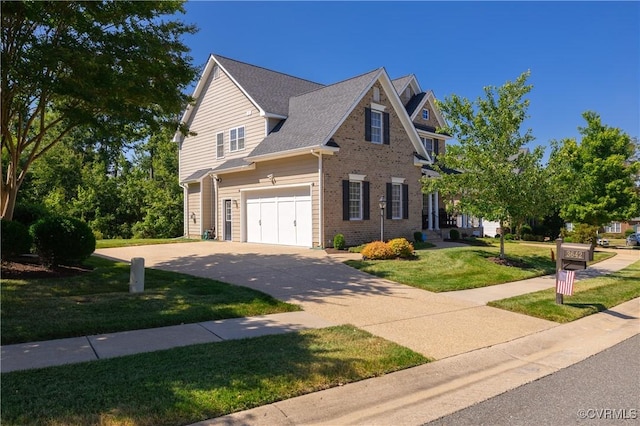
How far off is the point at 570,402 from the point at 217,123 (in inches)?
884

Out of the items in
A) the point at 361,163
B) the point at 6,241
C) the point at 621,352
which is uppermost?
the point at 361,163

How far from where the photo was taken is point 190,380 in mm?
4418

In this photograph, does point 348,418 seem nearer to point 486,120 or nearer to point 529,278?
point 529,278

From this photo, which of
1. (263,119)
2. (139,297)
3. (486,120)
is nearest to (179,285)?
(139,297)

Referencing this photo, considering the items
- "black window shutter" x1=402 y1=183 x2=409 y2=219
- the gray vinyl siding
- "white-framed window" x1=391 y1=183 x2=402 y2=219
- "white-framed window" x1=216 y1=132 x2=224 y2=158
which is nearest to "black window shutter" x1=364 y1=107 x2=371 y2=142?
"white-framed window" x1=391 y1=183 x2=402 y2=219

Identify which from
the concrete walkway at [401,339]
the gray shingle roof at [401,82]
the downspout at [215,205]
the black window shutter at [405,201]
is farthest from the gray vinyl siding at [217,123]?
the gray shingle roof at [401,82]

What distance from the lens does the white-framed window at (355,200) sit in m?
18.3

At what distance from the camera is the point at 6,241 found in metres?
9.57

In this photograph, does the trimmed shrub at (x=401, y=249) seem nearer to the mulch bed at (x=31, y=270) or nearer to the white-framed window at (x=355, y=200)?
the white-framed window at (x=355, y=200)

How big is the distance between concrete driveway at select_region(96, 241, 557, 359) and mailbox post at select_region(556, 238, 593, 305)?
1578mm

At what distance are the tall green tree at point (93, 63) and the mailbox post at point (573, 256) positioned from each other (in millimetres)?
10267

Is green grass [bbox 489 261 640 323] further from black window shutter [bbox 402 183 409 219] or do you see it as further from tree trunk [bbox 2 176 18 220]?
tree trunk [bbox 2 176 18 220]

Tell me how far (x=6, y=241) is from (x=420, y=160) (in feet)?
56.9

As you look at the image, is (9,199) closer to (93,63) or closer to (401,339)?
(93,63)
